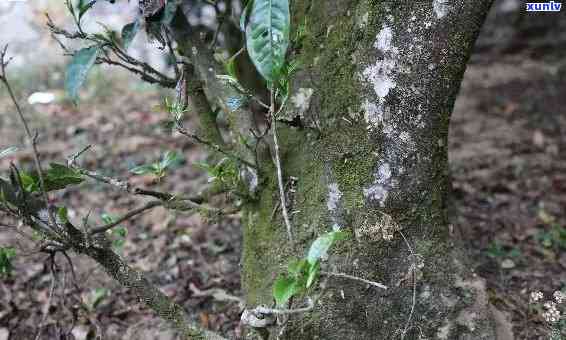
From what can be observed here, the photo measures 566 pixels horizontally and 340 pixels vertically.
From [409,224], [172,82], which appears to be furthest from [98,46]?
[409,224]

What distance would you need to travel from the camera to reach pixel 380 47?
4.66 ft

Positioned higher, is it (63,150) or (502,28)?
(502,28)

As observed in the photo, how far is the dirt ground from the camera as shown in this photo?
6.25ft

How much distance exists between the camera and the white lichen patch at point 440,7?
1.38 metres

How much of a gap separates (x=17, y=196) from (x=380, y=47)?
0.94m

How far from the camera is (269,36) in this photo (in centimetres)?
105

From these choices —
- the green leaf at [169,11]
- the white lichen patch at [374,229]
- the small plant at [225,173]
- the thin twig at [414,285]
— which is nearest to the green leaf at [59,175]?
the small plant at [225,173]

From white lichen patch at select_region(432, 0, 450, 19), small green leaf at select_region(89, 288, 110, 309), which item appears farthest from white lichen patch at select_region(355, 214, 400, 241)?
small green leaf at select_region(89, 288, 110, 309)

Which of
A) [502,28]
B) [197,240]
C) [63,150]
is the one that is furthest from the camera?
[502,28]

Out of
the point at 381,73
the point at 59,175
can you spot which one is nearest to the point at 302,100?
the point at 381,73

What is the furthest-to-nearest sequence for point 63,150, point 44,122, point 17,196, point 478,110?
point 478,110 < point 44,122 < point 63,150 < point 17,196

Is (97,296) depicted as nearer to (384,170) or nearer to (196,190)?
(196,190)

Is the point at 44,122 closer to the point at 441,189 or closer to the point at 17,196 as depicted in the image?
the point at 17,196

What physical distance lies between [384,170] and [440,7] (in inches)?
16.5
